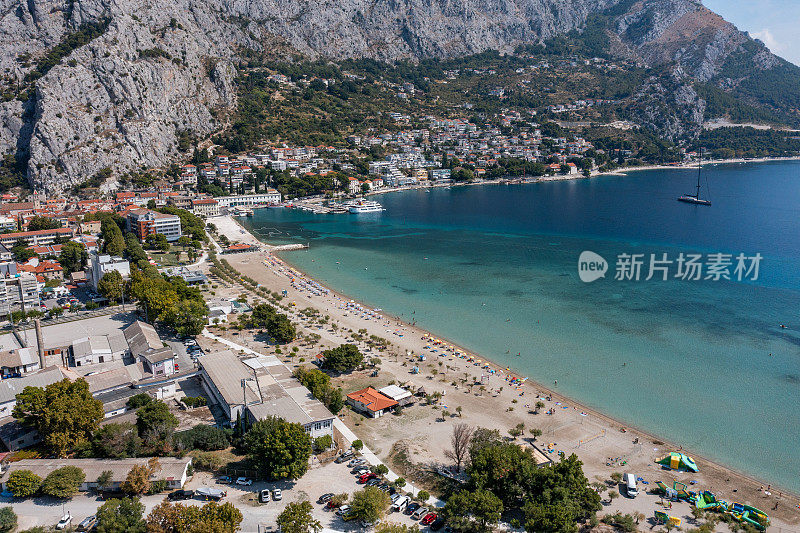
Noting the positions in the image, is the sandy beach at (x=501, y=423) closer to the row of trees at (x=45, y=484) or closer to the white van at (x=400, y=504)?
the white van at (x=400, y=504)

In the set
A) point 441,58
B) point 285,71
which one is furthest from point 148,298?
point 441,58

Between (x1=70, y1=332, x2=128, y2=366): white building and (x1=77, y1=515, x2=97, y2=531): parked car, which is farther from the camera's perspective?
(x1=70, y1=332, x2=128, y2=366): white building

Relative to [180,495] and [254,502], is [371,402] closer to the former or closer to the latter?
[254,502]

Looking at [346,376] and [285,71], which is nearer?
[346,376]

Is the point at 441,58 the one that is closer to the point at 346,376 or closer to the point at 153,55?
the point at 153,55

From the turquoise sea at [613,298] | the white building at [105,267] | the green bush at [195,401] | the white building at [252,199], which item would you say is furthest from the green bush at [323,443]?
the white building at [252,199]

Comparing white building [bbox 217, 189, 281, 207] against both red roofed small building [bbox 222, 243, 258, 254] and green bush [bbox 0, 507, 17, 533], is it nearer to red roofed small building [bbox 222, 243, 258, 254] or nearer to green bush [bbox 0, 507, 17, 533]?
red roofed small building [bbox 222, 243, 258, 254]

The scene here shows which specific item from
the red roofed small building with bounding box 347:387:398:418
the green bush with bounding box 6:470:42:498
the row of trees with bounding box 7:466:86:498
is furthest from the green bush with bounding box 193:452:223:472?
the red roofed small building with bounding box 347:387:398:418

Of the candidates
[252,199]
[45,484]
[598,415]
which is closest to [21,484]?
[45,484]
